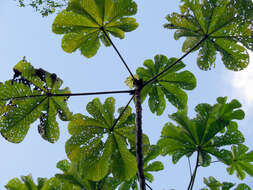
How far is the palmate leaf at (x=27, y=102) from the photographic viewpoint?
8.96 feet

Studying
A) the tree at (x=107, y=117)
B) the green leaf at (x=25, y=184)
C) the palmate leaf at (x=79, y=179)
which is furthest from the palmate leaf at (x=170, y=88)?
the green leaf at (x=25, y=184)

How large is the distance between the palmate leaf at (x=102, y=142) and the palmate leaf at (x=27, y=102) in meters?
0.31

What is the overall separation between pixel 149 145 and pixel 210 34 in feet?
5.69

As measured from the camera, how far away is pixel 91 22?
296cm

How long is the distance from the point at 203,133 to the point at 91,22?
203 cm

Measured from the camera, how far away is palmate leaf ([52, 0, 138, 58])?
2799mm

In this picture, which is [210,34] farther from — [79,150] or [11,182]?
[11,182]

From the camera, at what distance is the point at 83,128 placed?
2.96m

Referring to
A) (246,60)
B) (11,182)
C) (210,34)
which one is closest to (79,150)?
(11,182)

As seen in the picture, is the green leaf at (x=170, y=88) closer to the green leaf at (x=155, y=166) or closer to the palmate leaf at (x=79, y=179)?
the green leaf at (x=155, y=166)

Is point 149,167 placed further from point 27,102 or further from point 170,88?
point 27,102

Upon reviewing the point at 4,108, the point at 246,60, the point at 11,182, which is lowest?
the point at 11,182

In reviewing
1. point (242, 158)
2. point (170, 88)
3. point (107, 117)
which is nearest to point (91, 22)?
point (107, 117)

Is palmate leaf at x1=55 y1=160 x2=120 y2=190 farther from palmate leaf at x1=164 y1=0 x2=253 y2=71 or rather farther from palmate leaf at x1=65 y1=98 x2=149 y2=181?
palmate leaf at x1=164 y1=0 x2=253 y2=71
